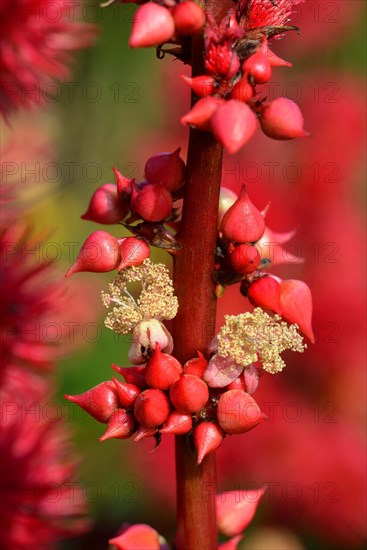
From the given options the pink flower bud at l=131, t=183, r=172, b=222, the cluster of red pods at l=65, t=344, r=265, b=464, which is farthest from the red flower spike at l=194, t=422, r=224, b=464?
the pink flower bud at l=131, t=183, r=172, b=222

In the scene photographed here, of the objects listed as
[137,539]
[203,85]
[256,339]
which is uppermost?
[203,85]

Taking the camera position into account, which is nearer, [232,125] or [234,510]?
[232,125]

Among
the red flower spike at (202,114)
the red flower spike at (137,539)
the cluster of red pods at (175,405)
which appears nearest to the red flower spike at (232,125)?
the red flower spike at (202,114)

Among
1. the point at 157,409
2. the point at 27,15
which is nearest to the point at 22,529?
the point at 157,409

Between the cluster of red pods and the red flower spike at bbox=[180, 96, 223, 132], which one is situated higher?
the red flower spike at bbox=[180, 96, 223, 132]

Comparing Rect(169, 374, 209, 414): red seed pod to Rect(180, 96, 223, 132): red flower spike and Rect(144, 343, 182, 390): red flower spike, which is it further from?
Rect(180, 96, 223, 132): red flower spike

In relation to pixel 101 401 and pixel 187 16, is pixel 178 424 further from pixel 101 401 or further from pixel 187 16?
pixel 187 16

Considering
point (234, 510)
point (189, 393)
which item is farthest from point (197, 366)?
point (234, 510)

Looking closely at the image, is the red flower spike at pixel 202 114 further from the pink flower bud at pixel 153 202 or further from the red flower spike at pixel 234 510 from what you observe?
the red flower spike at pixel 234 510
